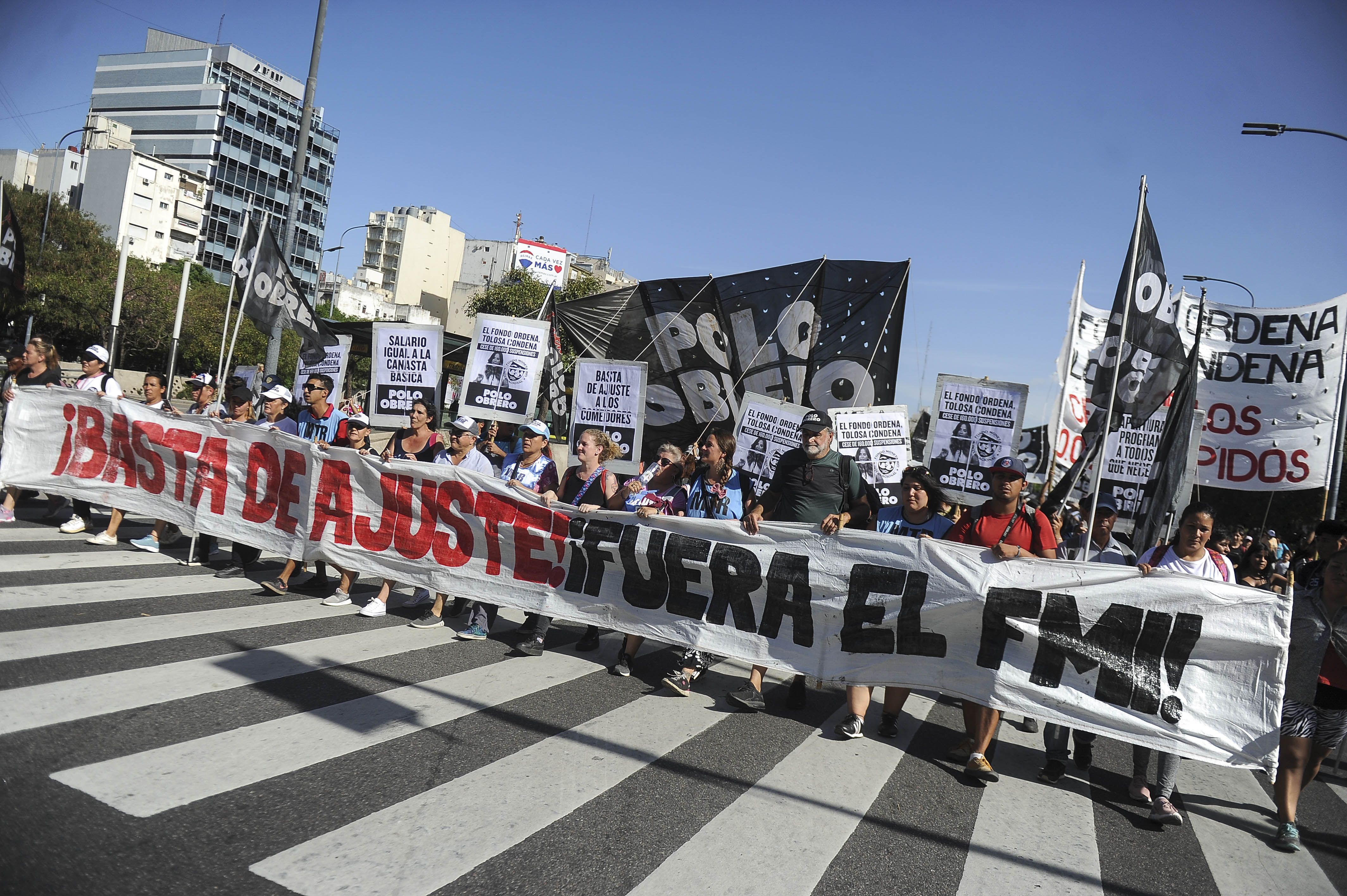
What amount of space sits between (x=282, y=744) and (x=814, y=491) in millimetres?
3691

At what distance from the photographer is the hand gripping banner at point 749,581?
5207mm

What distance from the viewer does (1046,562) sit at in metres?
5.52

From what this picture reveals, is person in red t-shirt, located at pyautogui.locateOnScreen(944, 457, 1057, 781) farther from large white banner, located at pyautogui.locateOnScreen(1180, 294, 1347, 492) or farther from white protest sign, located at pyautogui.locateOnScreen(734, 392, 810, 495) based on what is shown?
white protest sign, located at pyautogui.locateOnScreen(734, 392, 810, 495)

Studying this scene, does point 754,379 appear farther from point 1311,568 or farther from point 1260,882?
point 1260,882

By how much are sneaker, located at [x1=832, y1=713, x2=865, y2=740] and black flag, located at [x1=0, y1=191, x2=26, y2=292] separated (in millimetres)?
11029

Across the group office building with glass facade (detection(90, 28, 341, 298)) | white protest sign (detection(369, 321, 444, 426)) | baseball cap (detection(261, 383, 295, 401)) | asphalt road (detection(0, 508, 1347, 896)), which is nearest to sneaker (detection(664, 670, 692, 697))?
asphalt road (detection(0, 508, 1347, 896))

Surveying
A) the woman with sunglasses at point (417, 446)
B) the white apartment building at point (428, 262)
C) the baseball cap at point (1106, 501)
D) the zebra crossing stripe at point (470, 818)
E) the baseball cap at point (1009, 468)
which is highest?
the white apartment building at point (428, 262)

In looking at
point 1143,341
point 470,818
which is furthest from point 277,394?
point 1143,341

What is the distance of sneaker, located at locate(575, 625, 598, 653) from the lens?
23.4 feet

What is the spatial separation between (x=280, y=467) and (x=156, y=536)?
164 cm

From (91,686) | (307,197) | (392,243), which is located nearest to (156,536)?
(91,686)

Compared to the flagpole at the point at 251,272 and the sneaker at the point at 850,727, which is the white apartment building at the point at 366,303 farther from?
the sneaker at the point at 850,727

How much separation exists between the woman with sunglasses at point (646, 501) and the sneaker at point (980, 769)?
2.39m

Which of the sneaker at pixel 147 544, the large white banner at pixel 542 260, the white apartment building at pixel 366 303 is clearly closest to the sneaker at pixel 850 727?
the sneaker at pixel 147 544
